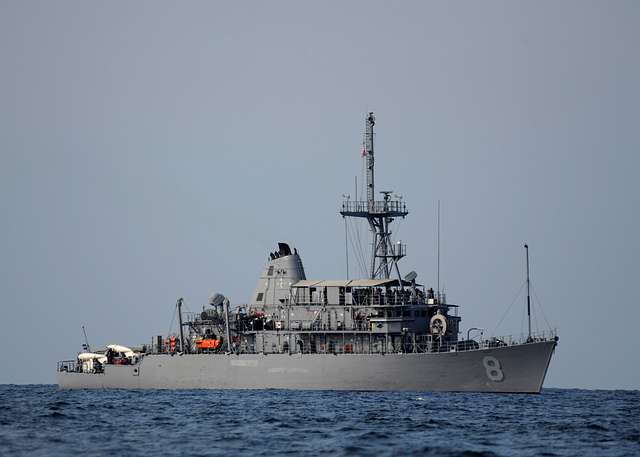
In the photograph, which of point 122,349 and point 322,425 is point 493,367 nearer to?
point 322,425

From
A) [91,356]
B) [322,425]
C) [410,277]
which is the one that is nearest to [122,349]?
[91,356]

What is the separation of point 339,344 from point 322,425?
75.3ft

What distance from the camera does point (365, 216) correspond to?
79.5m

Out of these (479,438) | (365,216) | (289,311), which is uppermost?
(365,216)

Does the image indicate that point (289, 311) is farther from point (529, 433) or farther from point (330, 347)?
point (529, 433)

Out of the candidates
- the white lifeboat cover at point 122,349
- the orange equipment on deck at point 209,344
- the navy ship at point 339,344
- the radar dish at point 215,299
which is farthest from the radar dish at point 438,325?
the white lifeboat cover at point 122,349

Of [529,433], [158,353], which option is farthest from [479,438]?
[158,353]

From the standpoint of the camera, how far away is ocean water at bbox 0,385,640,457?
44.7 m

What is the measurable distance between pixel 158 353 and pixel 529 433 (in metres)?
38.2

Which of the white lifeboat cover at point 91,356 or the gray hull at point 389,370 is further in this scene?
the white lifeboat cover at point 91,356

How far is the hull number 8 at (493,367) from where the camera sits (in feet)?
232

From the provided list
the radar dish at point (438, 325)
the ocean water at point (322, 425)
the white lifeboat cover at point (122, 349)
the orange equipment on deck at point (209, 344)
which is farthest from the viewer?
the white lifeboat cover at point (122, 349)

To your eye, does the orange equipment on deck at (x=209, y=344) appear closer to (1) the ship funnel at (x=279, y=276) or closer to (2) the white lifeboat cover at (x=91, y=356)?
(1) the ship funnel at (x=279, y=276)

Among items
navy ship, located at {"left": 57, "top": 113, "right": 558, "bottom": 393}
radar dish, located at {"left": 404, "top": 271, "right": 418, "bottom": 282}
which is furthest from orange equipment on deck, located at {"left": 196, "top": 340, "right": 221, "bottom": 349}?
radar dish, located at {"left": 404, "top": 271, "right": 418, "bottom": 282}
